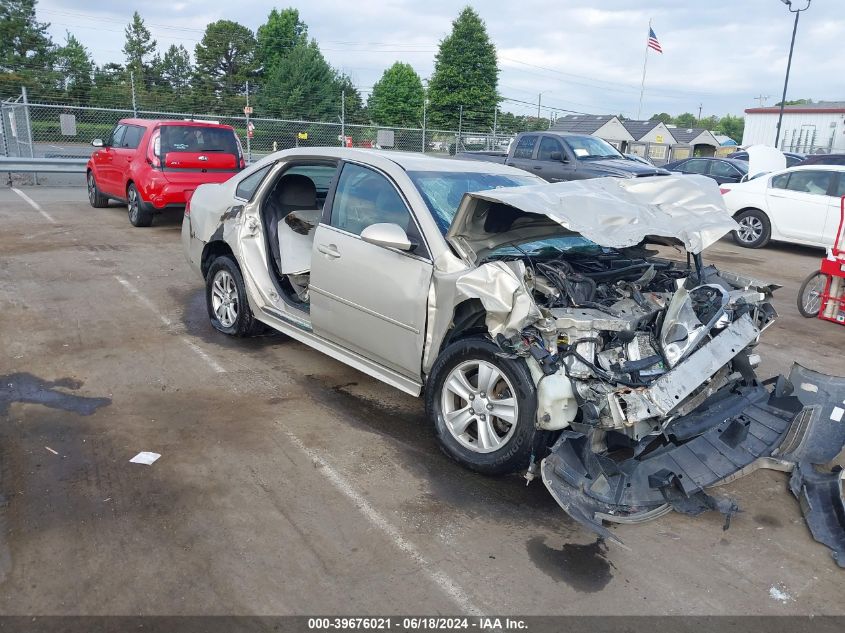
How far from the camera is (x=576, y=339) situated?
11.9ft

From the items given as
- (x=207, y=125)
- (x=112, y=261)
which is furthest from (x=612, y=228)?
(x=207, y=125)

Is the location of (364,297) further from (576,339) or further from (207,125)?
(207,125)

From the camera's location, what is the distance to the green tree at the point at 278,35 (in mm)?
73500

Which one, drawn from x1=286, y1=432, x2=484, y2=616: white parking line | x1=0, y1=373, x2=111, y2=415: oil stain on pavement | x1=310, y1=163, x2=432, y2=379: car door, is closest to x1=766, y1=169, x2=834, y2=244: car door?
x1=310, y1=163, x2=432, y2=379: car door

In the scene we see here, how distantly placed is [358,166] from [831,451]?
11.7 feet

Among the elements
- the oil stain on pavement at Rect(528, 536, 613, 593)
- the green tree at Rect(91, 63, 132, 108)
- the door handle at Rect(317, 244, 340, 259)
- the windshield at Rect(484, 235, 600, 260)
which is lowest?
the oil stain on pavement at Rect(528, 536, 613, 593)

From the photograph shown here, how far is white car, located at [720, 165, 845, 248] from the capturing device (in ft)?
37.9

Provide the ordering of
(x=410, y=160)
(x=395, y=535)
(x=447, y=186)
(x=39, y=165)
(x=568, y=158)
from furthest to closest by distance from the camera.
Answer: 1. (x=39, y=165)
2. (x=568, y=158)
3. (x=410, y=160)
4. (x=447, y=186)
5. (x=395, y=535)

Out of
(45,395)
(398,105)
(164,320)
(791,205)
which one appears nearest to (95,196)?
(164,320)

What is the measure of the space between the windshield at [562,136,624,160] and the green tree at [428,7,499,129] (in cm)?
4735

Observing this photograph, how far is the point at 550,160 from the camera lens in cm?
1468

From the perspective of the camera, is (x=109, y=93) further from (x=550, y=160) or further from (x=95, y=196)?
(x=550, y=160)

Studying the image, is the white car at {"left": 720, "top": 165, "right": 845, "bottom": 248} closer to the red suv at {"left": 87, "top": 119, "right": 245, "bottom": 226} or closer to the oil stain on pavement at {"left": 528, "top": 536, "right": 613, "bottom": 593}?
the red suv at {"left": 87, "top": 119, "right": 245, "bottom": 226}

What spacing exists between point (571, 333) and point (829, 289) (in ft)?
18.4
